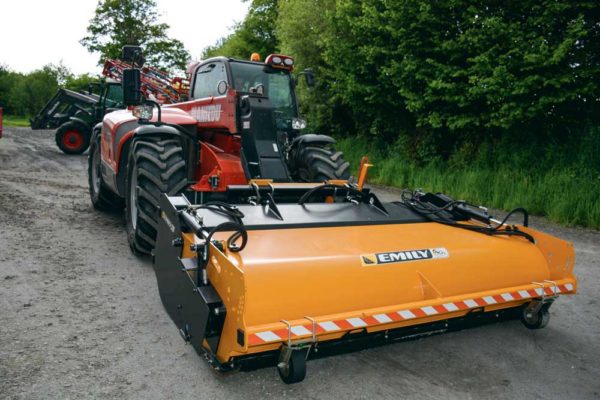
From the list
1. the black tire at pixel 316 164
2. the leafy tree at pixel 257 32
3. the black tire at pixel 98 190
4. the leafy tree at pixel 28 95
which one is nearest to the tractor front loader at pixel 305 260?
the black tire at pixel 316 164

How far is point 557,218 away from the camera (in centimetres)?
834

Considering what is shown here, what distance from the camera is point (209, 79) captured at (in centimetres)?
656

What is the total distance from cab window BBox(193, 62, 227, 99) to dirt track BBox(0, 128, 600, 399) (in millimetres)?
2321

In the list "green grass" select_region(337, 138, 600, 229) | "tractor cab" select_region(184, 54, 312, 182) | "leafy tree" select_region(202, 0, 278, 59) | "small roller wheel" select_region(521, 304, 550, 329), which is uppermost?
"leafy tree" select_region(202, 0, 278, 59)

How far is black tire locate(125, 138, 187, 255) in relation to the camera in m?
5.17

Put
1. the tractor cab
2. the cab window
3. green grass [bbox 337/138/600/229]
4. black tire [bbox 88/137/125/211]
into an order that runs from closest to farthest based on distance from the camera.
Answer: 1. the tractor cab
2. the cab window
3. black tire [bbox 88/137/125/211]
4. green grass [bbox 337/138/600/229]

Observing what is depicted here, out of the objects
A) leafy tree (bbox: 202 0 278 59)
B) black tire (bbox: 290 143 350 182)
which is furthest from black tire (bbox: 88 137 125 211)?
leafy tree (bbox: 202 0 278 59)

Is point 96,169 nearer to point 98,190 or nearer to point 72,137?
point 98,190

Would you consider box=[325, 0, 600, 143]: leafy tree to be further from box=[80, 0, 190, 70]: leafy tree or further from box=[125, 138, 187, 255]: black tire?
box=[80, 0, 190, 70]: leafy tree

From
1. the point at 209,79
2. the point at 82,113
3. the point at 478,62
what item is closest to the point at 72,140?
the point at 82,113

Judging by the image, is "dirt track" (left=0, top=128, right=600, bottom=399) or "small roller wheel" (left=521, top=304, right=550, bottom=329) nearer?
"dirt track" (left=0, top=128, right=600, bottom=399)

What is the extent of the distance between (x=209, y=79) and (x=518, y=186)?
19.2ft

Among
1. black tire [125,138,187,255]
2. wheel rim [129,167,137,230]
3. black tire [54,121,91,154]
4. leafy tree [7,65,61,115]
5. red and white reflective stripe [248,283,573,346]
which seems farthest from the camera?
leafy tree [7,65,61,115]

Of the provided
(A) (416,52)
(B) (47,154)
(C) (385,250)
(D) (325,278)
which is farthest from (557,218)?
(B) (47,154)
